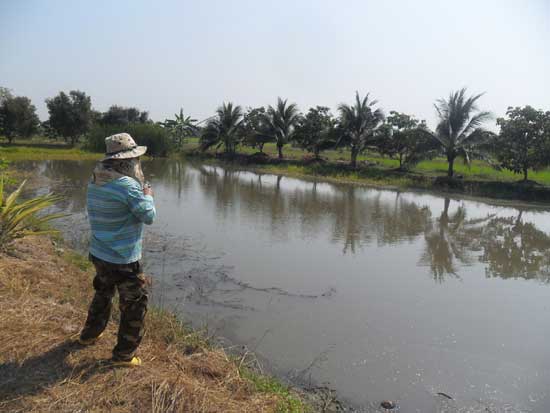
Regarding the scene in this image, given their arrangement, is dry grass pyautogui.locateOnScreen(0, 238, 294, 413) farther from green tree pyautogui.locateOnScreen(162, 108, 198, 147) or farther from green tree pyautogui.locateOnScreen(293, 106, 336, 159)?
green tree pyautogui.locateOnScreen(162, 108, 198, 147)

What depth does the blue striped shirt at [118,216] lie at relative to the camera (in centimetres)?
233

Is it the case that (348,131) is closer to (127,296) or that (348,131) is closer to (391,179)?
(391,179)

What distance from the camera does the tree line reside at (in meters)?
15.7

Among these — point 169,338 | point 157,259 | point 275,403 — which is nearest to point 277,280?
point 157,259

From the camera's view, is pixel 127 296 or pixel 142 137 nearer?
pixel 127 296

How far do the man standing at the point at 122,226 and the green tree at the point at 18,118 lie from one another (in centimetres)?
3480

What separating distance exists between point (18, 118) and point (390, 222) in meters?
34.2

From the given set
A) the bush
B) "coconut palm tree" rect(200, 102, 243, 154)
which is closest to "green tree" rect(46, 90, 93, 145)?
the bush

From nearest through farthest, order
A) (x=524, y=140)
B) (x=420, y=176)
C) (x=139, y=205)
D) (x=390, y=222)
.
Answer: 1. (x=139, y=205)
2. (x=390, y=222)
3. (x=524, y=140)
4. (x=420, y=176)

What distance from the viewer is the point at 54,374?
2352 millimetres

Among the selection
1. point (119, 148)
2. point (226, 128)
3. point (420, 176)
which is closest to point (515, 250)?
point (119, 148)

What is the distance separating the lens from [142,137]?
29.9m

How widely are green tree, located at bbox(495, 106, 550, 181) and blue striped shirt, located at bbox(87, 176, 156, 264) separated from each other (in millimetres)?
16072

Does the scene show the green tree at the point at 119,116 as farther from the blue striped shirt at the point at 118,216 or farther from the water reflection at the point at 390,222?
the blue striped shirt at the point at 118,216
